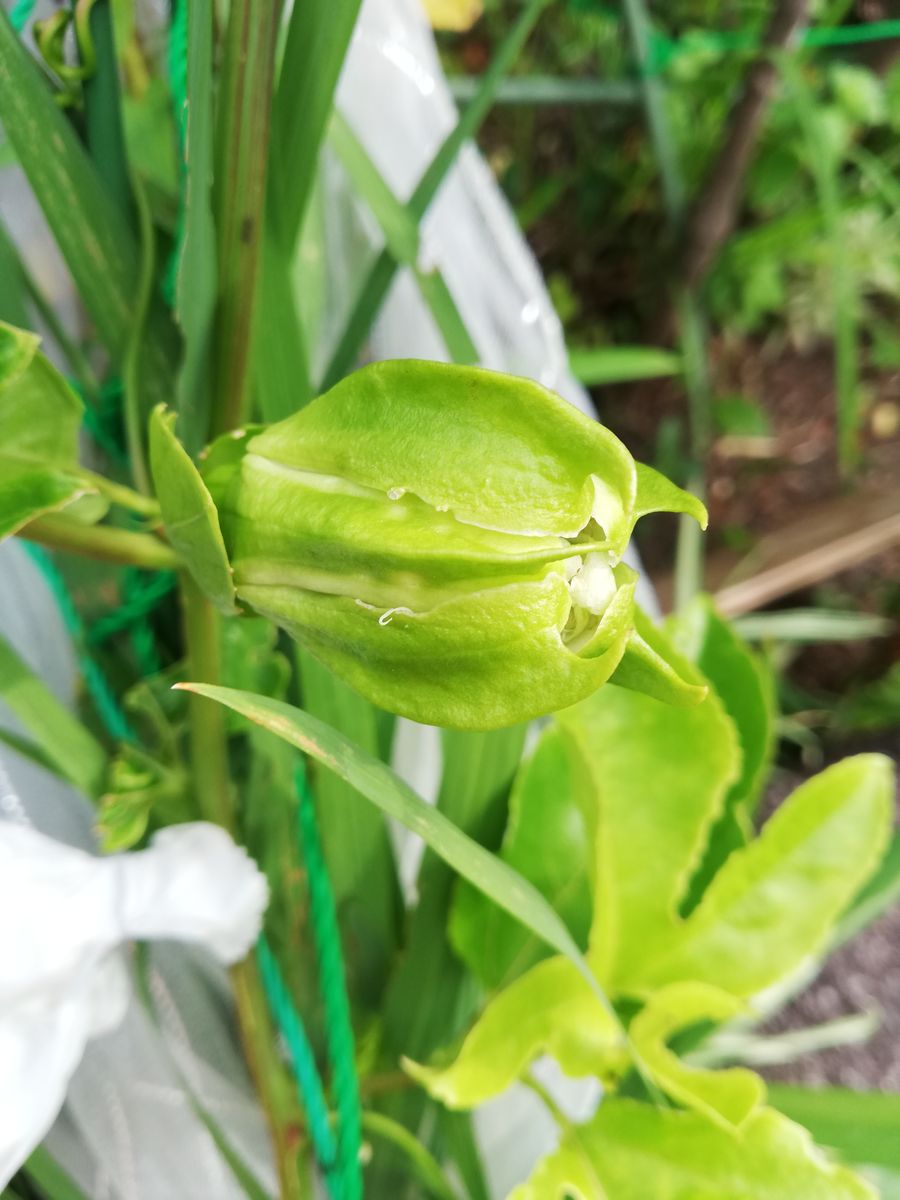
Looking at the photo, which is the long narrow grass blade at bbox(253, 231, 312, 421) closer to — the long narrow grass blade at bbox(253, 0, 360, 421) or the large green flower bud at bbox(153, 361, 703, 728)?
the long narrow grass blade at bbox(253, 0, 360, 421)

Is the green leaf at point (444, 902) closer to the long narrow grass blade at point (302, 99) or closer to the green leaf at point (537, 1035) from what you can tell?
the green leaf at point (537, 1035)

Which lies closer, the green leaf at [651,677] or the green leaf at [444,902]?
the green leaf at [651,677]

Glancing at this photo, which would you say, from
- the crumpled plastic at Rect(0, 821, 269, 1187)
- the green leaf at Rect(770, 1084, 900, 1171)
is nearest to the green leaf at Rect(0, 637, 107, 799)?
the crumpled plastic at Rect(0, 821, 269, 1187)

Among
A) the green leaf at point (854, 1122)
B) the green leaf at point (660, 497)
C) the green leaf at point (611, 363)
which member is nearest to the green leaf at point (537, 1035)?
the green leaf at point (854, 1122)

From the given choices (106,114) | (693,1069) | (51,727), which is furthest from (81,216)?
(693,1069)

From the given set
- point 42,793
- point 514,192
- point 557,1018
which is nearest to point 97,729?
point 42,793

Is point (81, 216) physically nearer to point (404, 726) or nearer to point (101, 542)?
point (101, 542)
